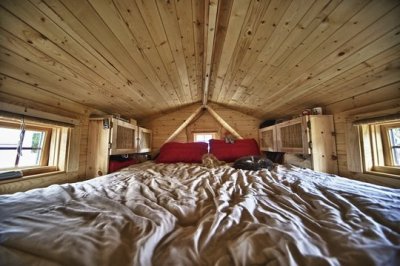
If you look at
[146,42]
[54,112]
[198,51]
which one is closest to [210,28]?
[198,51]

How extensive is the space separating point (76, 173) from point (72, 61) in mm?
1272

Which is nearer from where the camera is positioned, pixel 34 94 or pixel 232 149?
pixel 34 94

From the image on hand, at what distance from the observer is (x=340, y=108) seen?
1.72 meters

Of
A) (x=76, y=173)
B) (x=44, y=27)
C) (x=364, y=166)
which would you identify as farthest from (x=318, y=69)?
(x=76, y=173)

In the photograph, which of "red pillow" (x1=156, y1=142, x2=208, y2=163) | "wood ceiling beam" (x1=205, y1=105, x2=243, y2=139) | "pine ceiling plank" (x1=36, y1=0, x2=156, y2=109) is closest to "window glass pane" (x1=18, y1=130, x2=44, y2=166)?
"pine ceiling plank" (x1=36, y1=0, x2=156, y2=109)

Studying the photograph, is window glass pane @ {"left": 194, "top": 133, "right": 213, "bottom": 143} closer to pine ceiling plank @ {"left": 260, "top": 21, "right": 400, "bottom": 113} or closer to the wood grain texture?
the wood grain texture

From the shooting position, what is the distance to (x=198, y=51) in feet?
4.73

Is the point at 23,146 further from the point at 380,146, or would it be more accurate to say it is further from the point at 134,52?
the point at 380,146

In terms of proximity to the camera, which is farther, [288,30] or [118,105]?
[118,105]

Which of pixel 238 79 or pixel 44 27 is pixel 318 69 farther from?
pixel 44 27

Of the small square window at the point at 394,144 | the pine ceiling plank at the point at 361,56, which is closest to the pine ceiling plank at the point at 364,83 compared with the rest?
the pine ceiling plank at the point at 361,56

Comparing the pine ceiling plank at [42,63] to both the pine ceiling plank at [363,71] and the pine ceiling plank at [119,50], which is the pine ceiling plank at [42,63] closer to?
the pine ceiling plank at [119,50]

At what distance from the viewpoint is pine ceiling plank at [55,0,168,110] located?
82 centimetres

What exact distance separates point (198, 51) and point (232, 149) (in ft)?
5.55
